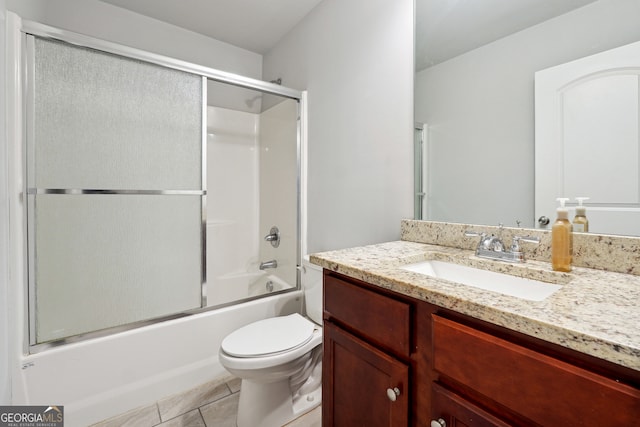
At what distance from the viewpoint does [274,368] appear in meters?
1.28

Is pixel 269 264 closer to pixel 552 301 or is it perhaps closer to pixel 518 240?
pixel 518 240

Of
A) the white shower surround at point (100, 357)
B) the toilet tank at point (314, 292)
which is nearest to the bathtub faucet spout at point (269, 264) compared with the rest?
the white shower surround at point (100, 357)

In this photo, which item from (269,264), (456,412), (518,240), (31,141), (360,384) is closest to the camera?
(456,412)

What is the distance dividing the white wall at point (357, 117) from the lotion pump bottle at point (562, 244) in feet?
2.02

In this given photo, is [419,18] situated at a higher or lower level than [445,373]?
higher

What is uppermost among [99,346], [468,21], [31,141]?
[468,21]

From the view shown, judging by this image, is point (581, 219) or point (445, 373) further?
point (581, 219)

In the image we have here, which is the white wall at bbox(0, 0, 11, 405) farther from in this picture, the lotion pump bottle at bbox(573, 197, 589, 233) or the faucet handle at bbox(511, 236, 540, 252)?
the lotion pump bottle at bbox(573, 197, 589, 233)

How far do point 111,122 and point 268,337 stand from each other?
1.36 m

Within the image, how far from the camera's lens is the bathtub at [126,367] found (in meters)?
1.27

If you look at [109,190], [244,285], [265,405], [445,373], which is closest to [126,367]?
[265,405]

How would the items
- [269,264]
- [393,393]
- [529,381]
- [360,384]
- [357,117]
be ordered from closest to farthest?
1. [529,381]
2. [393,393]
3. [360,384]
4. [357,117]
5. [269,264]

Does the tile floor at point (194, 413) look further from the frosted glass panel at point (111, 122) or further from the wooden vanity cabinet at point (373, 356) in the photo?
the frosted glass panel at point (111, 122)

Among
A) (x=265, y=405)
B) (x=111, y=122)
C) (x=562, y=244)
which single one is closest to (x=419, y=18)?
(x=562, y=244)
